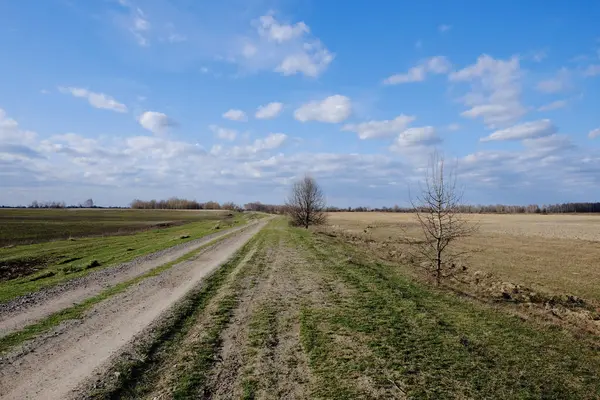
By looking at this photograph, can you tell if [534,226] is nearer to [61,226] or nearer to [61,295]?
[61,295]

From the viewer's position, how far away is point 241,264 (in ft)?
62.4

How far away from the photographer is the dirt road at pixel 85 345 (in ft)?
19.9

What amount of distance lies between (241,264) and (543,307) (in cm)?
1292

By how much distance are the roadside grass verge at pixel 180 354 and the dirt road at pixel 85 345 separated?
Result: 1.70ft

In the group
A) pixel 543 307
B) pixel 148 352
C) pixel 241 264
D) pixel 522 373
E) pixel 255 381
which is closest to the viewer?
pixel 255 381

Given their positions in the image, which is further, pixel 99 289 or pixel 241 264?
pixel 241 264

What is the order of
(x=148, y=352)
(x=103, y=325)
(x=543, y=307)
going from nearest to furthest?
(x=148, y=352) < (x=103, y=325) < (x=543, y=307)

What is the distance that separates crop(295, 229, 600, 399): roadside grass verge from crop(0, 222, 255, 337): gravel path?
7394 mm

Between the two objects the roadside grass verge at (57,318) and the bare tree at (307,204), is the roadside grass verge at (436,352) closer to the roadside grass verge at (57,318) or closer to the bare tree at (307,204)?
the roadside grass verge at (57,318)

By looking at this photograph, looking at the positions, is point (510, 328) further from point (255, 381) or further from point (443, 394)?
point (255, 381)

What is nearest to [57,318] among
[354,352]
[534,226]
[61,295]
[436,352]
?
[61,295]

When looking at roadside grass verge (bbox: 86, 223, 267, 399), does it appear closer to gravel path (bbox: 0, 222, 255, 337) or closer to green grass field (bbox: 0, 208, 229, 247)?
gravel path (bbox: 0, 222, 255, 337)

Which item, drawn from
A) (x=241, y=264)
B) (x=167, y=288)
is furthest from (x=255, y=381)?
(x=241, y=264)

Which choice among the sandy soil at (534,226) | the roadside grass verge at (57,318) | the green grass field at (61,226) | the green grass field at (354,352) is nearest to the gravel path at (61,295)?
the roadside grass verge at (57,318)
